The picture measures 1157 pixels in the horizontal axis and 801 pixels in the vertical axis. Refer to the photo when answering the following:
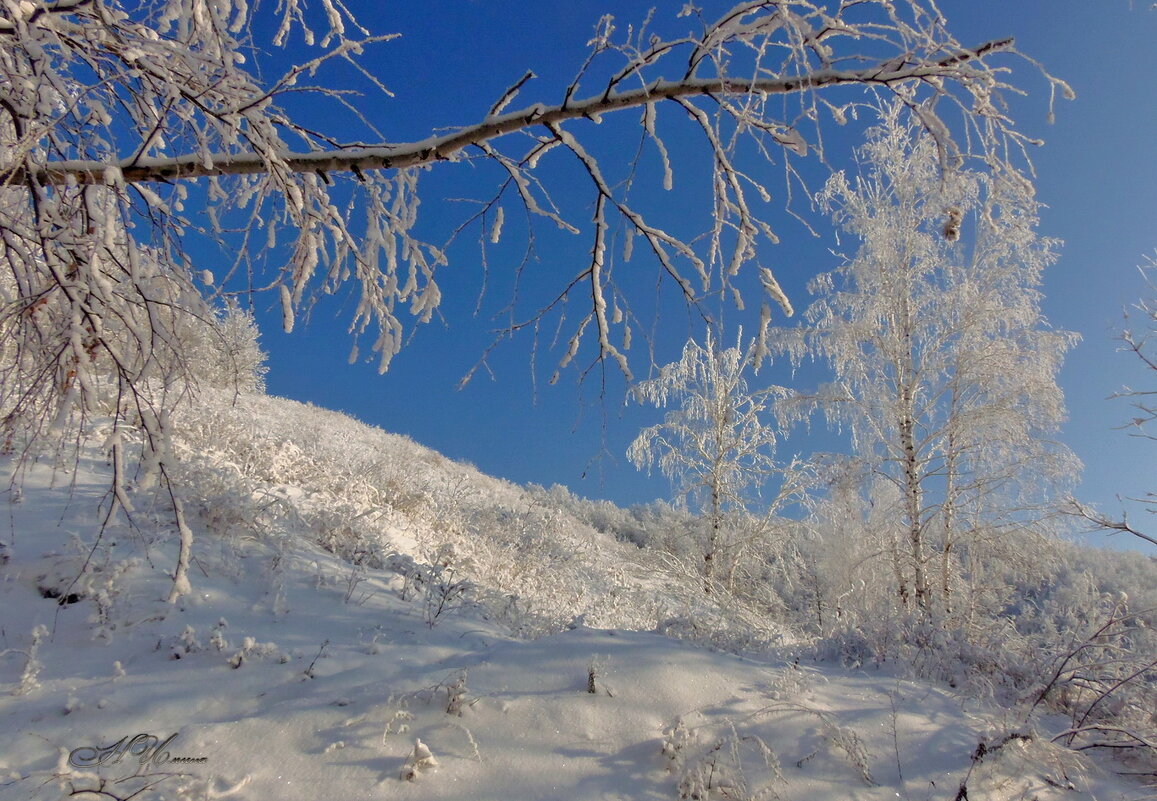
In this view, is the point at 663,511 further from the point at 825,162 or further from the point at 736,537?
the point at 825,162

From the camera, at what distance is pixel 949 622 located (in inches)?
203

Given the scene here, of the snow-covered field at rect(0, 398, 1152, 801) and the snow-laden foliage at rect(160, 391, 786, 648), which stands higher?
the snow-laden foliage at rect(160, 391, 786, 648)

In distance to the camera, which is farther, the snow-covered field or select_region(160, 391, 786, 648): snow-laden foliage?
select_region(160, 391, 786, 648): snow-laden foliage

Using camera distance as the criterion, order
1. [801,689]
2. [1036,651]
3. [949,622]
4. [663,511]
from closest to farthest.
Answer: [801,689] < [1036,651] < [949,622] < [663,511]

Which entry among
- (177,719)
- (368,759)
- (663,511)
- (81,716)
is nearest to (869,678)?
(368,759)

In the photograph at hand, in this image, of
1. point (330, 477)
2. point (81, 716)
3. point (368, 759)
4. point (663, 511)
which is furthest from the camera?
point (663, 511)

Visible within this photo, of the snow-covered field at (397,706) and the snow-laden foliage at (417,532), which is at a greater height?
Answer: the snow-laden foliage at (417,532)

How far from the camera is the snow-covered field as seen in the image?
236cm

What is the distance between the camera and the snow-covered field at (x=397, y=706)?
7.73 feet

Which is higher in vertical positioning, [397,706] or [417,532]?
[417,532]

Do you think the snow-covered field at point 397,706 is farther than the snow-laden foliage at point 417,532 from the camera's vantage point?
No

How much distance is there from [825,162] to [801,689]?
8.43ft

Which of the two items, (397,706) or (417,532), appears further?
(417,532)

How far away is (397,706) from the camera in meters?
2.70
